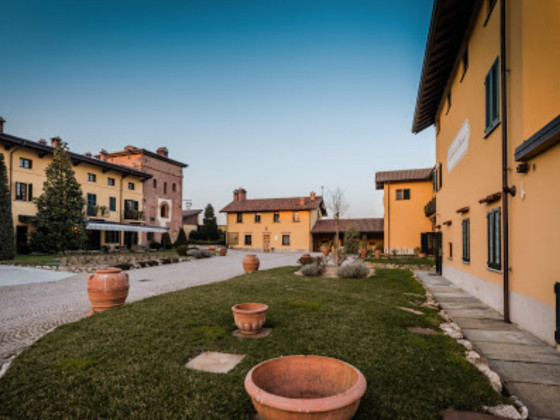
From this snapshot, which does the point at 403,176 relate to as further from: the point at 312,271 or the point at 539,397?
the point at 539,397

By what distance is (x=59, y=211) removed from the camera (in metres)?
21.8

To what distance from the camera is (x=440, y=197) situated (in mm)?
13250

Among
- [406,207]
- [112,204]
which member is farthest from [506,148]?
[112,204]

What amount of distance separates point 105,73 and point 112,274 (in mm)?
11331

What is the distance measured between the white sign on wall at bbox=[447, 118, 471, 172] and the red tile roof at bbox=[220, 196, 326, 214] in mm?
26445

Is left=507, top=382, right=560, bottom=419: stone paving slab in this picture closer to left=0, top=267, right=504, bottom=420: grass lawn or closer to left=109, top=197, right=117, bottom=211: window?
left=0, top=267, right=504, bottom=420: grass lawn

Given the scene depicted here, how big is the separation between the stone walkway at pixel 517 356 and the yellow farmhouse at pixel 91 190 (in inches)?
1025

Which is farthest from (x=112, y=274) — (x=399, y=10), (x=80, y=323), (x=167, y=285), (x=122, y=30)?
(x=399, y=10)

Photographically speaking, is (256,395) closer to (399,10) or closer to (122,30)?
(399,10)

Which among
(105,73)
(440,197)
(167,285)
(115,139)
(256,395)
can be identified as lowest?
(167,285)

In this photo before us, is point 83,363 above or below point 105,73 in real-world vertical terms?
below

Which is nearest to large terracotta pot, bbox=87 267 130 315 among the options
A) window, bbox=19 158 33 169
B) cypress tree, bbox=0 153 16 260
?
cypress tree, bbox=0 153 16 260

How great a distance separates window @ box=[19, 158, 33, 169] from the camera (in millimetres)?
23267

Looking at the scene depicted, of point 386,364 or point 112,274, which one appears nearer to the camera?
point 386,364
